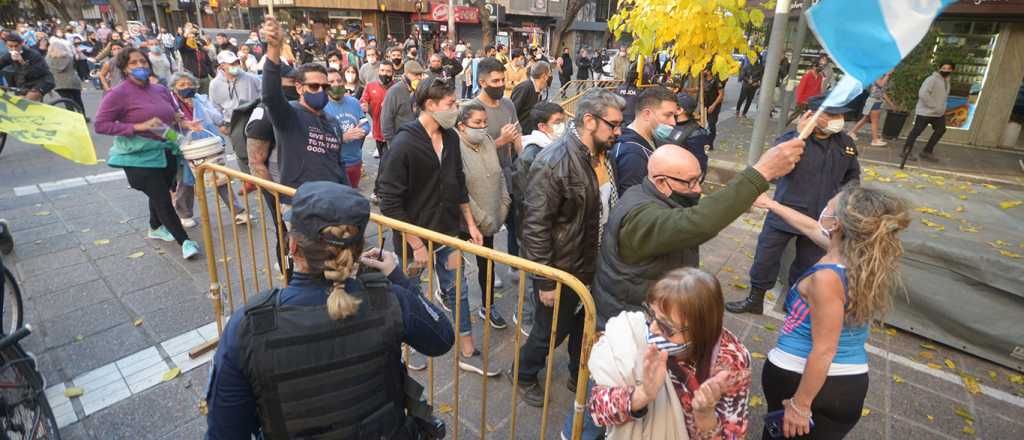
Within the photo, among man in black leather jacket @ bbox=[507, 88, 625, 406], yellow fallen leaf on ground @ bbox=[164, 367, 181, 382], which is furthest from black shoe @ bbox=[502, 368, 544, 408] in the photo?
yellow fallen leaf on ground @ bbox=[164, 367, 181, 382]

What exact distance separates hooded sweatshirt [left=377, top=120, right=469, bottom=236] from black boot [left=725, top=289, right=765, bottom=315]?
2.51 m

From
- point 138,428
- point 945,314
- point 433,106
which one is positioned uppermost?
point 433,106

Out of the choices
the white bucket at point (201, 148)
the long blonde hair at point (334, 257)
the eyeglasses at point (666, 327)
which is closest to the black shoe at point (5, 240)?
the white bucket at point (201, 148)

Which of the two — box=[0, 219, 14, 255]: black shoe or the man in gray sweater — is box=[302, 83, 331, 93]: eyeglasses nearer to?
box=[0, 219, 14, 255]: black shoe

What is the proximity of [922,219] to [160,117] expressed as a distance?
266 inches

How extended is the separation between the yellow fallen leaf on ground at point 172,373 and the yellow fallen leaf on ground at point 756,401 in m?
3.72

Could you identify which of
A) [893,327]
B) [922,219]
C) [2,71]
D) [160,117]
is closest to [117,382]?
[160,117]

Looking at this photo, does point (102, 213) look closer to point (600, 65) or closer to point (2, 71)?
point (2, 71)

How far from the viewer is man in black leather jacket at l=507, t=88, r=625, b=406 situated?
9.50 ft

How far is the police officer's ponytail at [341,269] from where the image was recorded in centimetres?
145

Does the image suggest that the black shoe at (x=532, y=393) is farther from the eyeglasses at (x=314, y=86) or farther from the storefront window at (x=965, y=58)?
the storefront window at (x=965, y=58)

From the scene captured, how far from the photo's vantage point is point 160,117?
15.6 feet

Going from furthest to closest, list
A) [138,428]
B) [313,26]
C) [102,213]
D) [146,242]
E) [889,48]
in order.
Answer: [313,26] → [102,213] → [146,242] → [138,428] → [889,48]

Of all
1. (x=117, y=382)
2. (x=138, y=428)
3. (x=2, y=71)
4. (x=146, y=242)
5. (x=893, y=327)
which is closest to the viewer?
(x=138, y=428)
